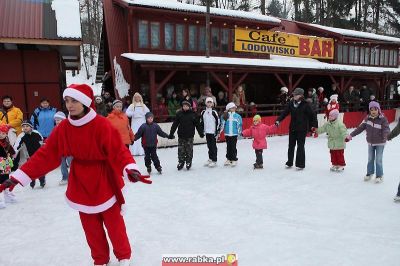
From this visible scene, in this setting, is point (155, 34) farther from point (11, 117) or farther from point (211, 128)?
point (11, 117)

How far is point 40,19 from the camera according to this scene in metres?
10.4

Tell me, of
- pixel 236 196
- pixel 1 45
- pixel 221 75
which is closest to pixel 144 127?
pixel 236 196

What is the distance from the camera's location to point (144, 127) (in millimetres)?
7426

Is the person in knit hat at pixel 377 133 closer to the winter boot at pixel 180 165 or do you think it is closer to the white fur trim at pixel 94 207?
→ the winter boot at pixel 180 165

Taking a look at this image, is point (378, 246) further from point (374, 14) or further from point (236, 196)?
point (374, 14)

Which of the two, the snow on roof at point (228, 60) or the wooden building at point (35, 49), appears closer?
the wooden building at point (35, 49)

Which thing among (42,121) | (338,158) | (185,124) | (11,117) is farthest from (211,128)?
(11,117)

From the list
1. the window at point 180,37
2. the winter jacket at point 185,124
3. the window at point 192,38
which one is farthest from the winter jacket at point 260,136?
the window at point 192,38

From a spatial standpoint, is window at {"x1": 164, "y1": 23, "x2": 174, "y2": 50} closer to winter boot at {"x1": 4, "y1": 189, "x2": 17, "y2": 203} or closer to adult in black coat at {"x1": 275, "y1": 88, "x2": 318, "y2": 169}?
adult in black coat at {"x1": 275, "y1": 88, "x2": 318, "y2": 169}

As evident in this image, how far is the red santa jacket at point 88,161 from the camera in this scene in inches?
117

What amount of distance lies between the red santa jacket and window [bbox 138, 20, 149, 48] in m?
11.0

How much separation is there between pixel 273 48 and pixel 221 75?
285 centimetres

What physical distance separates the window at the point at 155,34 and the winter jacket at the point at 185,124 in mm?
6743

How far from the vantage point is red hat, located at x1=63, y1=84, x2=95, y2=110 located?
2.92m
